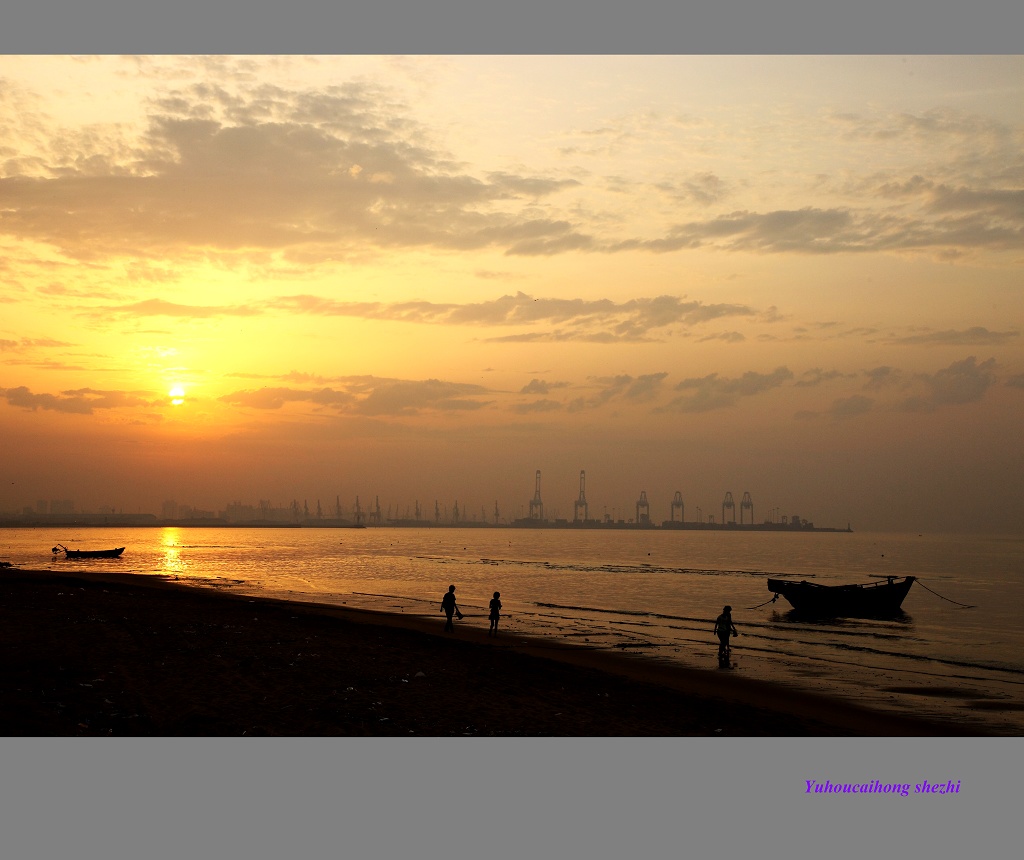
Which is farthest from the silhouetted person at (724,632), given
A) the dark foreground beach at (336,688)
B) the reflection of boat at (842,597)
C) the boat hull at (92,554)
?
the boat hull at (92,554)

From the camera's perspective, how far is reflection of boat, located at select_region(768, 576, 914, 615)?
53531 mm

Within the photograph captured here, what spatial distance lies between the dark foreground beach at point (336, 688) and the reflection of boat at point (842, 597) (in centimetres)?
2907

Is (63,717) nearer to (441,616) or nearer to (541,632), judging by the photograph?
(541,632)

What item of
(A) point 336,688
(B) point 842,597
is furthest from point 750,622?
(A) point 336,688

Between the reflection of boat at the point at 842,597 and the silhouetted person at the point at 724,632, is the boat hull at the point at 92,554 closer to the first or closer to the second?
the reflection of boat at the point at 842,597

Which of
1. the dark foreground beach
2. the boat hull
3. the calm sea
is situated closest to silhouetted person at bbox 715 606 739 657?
the calm sea

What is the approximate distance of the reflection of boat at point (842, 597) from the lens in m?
53.5

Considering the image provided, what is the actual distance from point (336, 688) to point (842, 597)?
4669 cm

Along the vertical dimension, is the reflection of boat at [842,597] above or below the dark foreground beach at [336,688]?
below

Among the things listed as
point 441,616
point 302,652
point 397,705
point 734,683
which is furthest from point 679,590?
point 397,705

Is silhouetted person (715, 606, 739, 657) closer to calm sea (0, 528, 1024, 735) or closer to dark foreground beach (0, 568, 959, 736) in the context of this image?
calm sea (0, 528, 1024, 735)

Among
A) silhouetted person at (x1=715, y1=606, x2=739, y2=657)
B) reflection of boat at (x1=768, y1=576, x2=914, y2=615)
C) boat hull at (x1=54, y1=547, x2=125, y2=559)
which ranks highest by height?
silhouetted person at (x1=715, y1=606, x2=739, y2=657)

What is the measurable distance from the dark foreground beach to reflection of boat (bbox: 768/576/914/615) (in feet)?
95.4

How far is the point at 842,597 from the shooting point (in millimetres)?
54219
